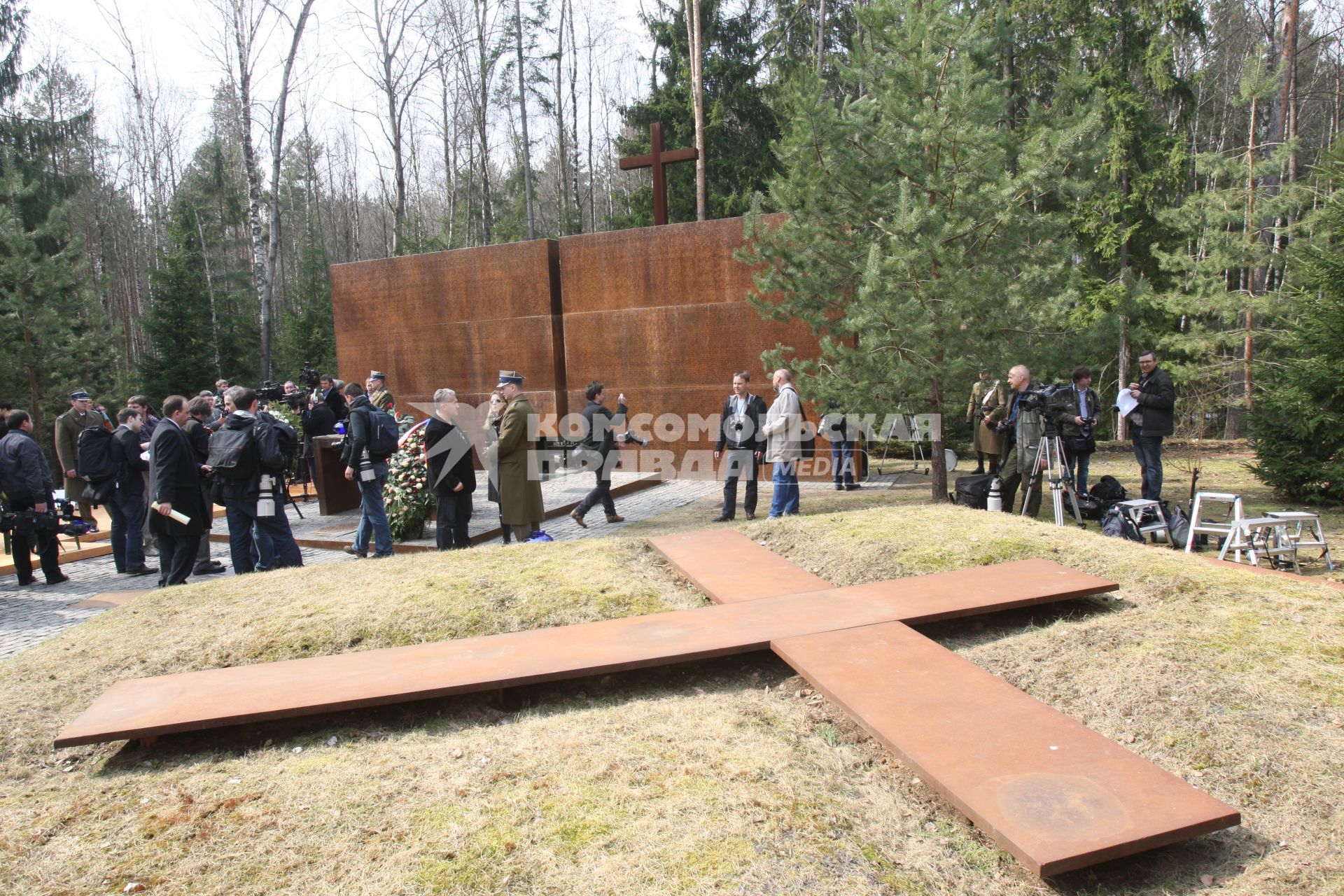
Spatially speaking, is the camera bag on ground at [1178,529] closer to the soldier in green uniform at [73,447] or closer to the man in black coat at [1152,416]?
the man in black coat at [1152,416]

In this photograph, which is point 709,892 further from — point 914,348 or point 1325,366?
point 1325,366

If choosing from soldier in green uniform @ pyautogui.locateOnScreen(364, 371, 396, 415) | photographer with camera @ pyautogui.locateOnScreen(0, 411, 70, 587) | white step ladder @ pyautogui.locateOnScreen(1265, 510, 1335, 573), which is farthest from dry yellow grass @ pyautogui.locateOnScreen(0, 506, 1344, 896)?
soldier in green uniform @ pyautogui.locateOnScreen(364, 371, 396, 415)

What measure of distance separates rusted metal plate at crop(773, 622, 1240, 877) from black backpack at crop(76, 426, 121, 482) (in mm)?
7723

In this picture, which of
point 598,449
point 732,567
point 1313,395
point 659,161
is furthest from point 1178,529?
point 659,161

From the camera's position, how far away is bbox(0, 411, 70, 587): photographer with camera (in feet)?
27.1

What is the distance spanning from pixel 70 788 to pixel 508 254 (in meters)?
11.8

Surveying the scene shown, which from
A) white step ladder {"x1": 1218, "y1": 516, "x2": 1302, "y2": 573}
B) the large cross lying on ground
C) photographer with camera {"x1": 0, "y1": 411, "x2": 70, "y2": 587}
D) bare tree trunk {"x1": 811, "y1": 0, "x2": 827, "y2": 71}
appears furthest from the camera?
bare tree trunk {"x1": 811, "y1": 0, "x2": 827, "y2": 71}

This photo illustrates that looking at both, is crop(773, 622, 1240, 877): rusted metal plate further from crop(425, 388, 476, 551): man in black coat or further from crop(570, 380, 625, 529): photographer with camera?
crop(570, 380, 625, 529): photographer with camera

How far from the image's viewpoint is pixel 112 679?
4.61 meters

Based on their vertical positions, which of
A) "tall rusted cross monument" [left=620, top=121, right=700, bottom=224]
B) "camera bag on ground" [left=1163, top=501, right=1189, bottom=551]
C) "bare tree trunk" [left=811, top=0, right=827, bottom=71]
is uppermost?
"bare tree trunk" [left=811, top=0, right=827, bottom=71]

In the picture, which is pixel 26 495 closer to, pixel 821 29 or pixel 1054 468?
pixel 1054 468

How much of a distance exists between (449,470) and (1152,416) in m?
6.86

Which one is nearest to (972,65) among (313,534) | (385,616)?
(385,616)

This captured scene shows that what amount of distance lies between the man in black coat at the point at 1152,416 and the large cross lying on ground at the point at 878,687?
445cm
